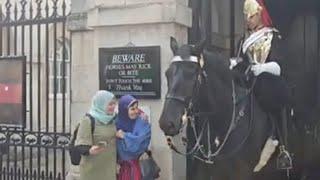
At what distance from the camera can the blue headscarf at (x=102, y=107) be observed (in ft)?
19.2

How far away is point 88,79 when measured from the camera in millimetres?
7918

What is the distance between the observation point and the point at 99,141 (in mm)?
5887

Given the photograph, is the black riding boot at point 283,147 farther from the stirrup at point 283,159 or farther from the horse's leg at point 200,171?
the horse's leg at point 200,171

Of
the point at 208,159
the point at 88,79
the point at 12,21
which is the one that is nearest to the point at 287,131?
the point at 208,159

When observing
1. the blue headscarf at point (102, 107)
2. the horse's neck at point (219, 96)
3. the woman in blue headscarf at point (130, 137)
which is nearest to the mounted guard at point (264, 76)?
the horse's neck at point (219, 96)

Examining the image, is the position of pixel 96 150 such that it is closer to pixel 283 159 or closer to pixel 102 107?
pixel 102 107

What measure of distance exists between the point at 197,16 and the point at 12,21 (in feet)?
10.1

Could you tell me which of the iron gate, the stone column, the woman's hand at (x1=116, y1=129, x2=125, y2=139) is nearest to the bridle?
the woman's hand at (x1=116, y1=129, x2=125, y2=139)

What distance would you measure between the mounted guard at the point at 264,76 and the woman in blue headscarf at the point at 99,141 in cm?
137

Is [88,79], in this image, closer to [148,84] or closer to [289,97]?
[148,84]

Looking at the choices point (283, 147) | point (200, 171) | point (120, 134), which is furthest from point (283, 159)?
point (120, 134)

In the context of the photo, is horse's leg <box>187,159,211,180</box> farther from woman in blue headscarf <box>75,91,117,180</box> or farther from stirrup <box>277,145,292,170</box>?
woman in blue headscarf <box>75,91,117,180</box>

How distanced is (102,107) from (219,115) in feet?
4.39

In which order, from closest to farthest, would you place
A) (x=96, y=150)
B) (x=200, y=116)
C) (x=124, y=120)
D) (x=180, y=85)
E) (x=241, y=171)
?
(x=180, y=85), (x=200, y=116), (x=241, y=171), (x=96, y=150), (x=124, y=120)
